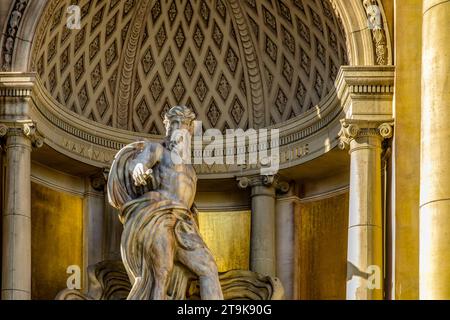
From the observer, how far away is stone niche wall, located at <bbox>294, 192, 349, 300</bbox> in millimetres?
28328

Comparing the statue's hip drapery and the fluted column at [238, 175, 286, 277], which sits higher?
the fluted column at [238, 175, 286, 277]

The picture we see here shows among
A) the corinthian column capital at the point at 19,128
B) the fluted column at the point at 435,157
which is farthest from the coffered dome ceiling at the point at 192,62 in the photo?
the fluted column at the point at 435,157

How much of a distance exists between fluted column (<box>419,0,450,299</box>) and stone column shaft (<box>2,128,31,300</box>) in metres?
7.28

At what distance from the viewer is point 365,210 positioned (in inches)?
1018

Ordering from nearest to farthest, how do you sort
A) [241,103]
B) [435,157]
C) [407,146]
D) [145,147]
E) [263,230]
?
1. [435,157]
2. [145,147]
3. [407,146]
4. [263,230]
5. [241,103]

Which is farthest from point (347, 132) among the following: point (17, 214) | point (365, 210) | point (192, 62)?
point (17, 214)

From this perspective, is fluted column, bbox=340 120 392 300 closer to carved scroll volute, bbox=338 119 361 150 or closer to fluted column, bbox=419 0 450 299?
carved scroll volute, bbox=338 119 361 150

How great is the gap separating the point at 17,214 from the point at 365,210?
560 cm

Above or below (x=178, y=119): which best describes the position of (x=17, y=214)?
below

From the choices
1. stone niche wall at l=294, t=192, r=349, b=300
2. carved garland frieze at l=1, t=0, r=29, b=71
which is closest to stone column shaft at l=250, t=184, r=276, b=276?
stone niche wall at l=294, t=192, r=349, b=300

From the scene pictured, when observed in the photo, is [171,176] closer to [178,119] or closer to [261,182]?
[178,119]

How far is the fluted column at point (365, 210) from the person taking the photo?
2555 cm

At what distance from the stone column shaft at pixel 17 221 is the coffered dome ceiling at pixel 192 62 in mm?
2003

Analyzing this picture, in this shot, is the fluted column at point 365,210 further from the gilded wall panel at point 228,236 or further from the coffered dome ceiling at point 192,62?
the gilded wall panel at point 228,236
